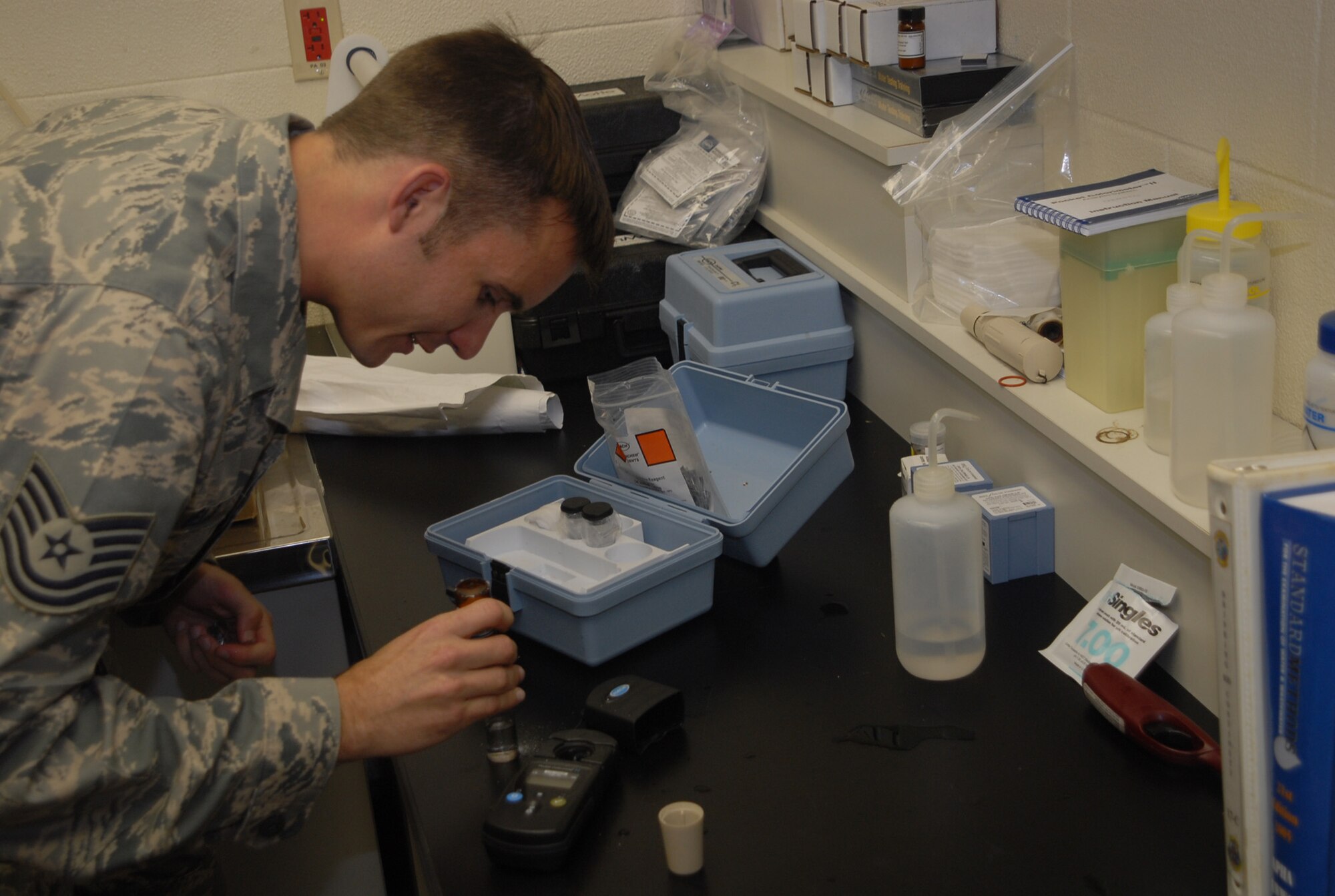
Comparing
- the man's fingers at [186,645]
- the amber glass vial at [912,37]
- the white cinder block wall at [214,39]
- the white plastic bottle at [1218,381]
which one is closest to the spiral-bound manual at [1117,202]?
the white plastic bottle at [1218,381]

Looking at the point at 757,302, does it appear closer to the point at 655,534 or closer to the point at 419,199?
the point at 655,534

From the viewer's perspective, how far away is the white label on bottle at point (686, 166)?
2.15 metres

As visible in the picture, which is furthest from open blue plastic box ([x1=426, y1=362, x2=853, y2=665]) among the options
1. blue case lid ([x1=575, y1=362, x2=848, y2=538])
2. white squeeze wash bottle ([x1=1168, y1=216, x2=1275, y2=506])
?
white squeeze wash bottle ([x1=1168, y1=216, x2=1275, y2=506])

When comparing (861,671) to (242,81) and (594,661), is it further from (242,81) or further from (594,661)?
(242,81)

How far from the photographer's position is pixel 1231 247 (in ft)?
3.59

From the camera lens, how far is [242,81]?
2.33 m

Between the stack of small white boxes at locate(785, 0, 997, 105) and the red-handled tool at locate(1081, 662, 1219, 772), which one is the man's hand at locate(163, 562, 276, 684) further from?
the stack of small white boxes at locate(785, 0, 997, 105)

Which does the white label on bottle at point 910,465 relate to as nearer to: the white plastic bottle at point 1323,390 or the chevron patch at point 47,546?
the white plastic bottle at point 1323,390

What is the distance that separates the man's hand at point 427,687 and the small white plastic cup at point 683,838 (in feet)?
0.68

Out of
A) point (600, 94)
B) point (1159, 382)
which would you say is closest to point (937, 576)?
point (1159, 382)

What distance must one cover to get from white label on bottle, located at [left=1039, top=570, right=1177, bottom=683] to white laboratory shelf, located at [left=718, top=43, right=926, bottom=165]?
26.5 inches

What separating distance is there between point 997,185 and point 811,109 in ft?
1.34

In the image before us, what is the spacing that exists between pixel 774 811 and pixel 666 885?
12cm

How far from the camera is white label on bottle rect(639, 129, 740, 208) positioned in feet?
7.06
